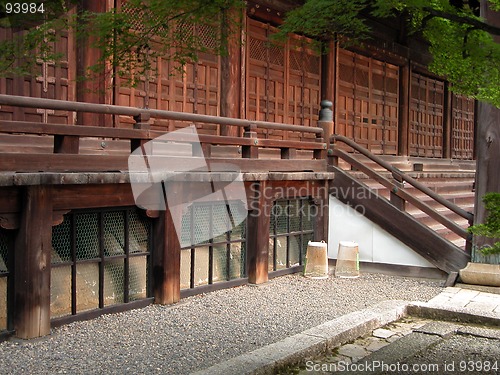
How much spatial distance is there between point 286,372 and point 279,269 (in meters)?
4.47

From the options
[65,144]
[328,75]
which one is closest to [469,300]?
[65,144]

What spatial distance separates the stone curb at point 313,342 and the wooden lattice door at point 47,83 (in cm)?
463

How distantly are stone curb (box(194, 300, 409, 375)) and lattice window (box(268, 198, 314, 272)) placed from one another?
8.21 ft

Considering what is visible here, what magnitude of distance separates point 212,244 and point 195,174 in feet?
3.75

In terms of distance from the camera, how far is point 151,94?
9477mm

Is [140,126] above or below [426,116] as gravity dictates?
below

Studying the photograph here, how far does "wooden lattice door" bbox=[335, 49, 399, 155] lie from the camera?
13398mm

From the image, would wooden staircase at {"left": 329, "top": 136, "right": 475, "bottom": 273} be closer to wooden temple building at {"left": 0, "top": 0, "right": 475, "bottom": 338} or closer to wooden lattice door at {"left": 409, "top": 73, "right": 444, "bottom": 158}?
wooden temple building at {"left": 0, "top": 0, "right": 475, "bottom": 338}

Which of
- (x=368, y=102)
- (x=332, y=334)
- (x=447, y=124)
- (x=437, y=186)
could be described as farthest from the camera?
(x=447, y=124)

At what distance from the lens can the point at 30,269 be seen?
5.67 m

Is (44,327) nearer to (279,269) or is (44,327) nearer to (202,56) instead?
(279,269)

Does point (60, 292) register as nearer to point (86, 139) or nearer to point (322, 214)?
point (86, 139)

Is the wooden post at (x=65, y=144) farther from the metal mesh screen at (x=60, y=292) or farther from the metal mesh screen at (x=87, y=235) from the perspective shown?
the metal mesh screen at (x=60, y=292)

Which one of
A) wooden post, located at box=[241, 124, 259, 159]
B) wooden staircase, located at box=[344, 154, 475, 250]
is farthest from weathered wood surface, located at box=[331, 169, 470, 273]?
wooden post, located at box=[241, 124, 259, 159]
